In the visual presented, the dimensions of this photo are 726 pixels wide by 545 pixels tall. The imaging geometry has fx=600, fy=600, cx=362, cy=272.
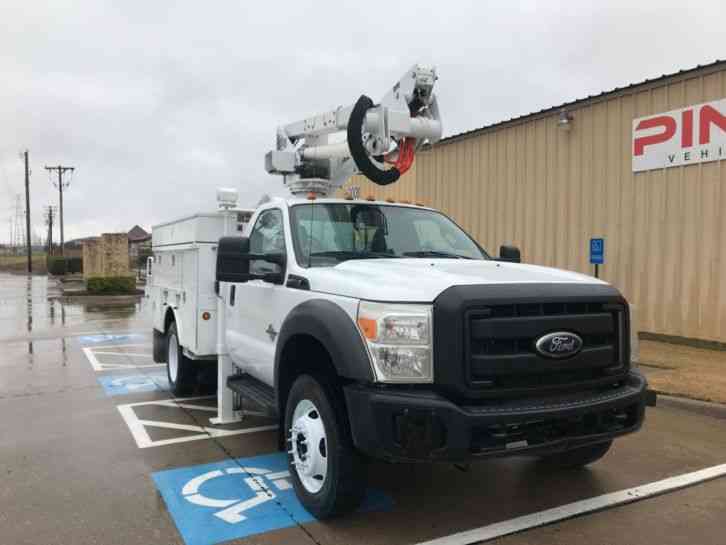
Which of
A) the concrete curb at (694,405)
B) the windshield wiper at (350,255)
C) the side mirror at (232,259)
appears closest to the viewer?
the side mirror at (232,259)

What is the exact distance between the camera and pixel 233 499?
13.3 ft

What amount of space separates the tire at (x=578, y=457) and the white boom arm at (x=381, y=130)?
2.75 metres

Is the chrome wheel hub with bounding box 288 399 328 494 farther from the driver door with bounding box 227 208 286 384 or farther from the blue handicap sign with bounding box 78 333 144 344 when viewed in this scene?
the blue handicap sign with bounding box 78 333 144 344

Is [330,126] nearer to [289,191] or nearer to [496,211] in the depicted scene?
[289,191]

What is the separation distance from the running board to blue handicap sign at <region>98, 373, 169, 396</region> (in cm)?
236

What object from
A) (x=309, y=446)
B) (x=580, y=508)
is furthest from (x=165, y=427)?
(x=580, y=508)

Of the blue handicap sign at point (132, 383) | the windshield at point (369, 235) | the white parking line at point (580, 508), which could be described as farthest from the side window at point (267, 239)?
the blue handicap sign at point (132, 383)

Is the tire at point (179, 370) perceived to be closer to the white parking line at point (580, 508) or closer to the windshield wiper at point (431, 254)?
the windshield wiper at point (431, 254)

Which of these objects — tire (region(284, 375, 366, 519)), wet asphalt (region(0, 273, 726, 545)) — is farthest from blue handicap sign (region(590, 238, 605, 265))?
tire (region(284, 375, 366, 519))

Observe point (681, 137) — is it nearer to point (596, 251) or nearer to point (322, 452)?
point (596, 251)

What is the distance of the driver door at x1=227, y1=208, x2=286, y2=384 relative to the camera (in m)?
4.52

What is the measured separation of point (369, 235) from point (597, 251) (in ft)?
22.2

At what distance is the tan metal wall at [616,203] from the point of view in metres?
9.30

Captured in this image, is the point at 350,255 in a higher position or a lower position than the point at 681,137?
lower
